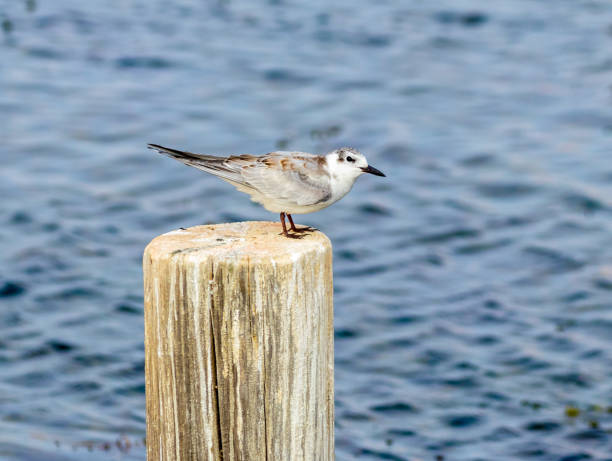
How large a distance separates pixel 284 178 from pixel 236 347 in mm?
1402

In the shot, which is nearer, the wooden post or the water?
the wooden post

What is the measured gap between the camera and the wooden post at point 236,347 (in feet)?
13.5

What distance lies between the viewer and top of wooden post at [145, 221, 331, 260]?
166 inches

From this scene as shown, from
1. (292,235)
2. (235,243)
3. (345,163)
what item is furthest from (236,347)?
(345,163)

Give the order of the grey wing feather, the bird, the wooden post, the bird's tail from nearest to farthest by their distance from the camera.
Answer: the wooden post
the bird's tail
the grey wing feather
the bird

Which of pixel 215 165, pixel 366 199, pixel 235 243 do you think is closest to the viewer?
pixel 235 243

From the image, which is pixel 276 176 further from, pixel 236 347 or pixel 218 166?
pixel 236 347

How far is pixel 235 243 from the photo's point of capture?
4.41m

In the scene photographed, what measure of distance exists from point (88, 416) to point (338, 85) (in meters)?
9.32

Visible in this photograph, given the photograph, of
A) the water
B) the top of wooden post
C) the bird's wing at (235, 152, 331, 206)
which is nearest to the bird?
the bird's wing at (235, 152, 331, 206)

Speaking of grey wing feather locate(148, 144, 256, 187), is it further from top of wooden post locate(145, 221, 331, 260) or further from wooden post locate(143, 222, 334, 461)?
wooden post locate(143, 222, 334, 461)

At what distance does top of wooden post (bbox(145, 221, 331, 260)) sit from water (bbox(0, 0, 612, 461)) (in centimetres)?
421

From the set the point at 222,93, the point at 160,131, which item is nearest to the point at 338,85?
the point at 222,93

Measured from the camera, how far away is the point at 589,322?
432 inches
